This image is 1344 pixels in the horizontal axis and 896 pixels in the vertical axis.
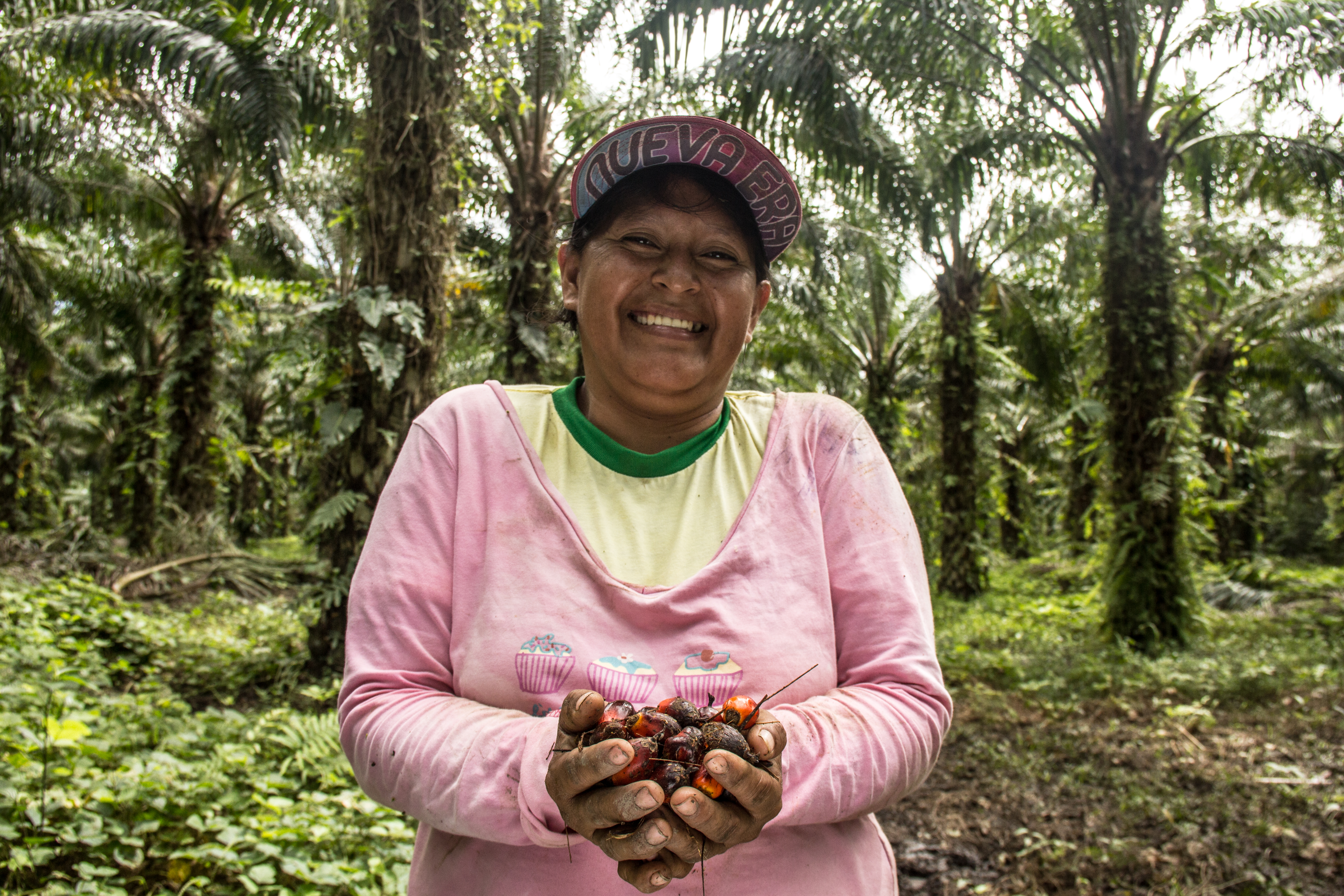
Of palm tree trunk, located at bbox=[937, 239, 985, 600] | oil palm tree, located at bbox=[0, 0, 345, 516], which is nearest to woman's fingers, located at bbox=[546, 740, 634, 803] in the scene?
oil palm tree, located at bbox=[0, 0, 345, 516]

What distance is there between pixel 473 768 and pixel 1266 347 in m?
15.3

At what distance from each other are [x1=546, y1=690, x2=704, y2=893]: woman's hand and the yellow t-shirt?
0.96ft

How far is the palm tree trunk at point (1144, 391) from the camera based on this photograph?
20.8 feet

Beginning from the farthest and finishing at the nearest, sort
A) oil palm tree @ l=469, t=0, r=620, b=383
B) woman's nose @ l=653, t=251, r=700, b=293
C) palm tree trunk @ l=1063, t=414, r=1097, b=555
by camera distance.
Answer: palm tree trunk @ l=1063, t=414, r=1097, b=555, oil palm tree @ l=469, t=0, r=620, b=383, woman's nose @ l=653, t=251, r=700, b=293

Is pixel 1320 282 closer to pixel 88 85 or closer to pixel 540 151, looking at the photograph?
pixel 540 151

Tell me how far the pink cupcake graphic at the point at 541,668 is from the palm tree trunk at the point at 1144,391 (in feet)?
21.2

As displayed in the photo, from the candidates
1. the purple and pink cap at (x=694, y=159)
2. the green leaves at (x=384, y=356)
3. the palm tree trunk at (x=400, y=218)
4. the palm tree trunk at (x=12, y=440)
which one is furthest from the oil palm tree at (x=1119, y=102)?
the palm tree trunk at (x=12, y=440)

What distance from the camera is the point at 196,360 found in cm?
868

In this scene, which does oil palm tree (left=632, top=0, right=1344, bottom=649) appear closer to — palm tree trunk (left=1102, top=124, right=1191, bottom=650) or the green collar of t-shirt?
palm tree trunk (left=1102, top=124, right=1191, bottom=650)

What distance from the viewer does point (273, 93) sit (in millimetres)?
5660

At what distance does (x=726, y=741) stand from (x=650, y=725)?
0.10 m

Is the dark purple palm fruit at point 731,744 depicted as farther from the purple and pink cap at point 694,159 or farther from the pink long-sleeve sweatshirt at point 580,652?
the purple and pink cap at point 694,159

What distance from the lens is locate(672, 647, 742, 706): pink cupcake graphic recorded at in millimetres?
1138

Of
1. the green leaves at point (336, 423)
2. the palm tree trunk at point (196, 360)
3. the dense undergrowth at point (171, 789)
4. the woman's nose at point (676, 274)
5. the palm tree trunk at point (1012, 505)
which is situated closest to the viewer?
the woman's nose at point (676, 274)
